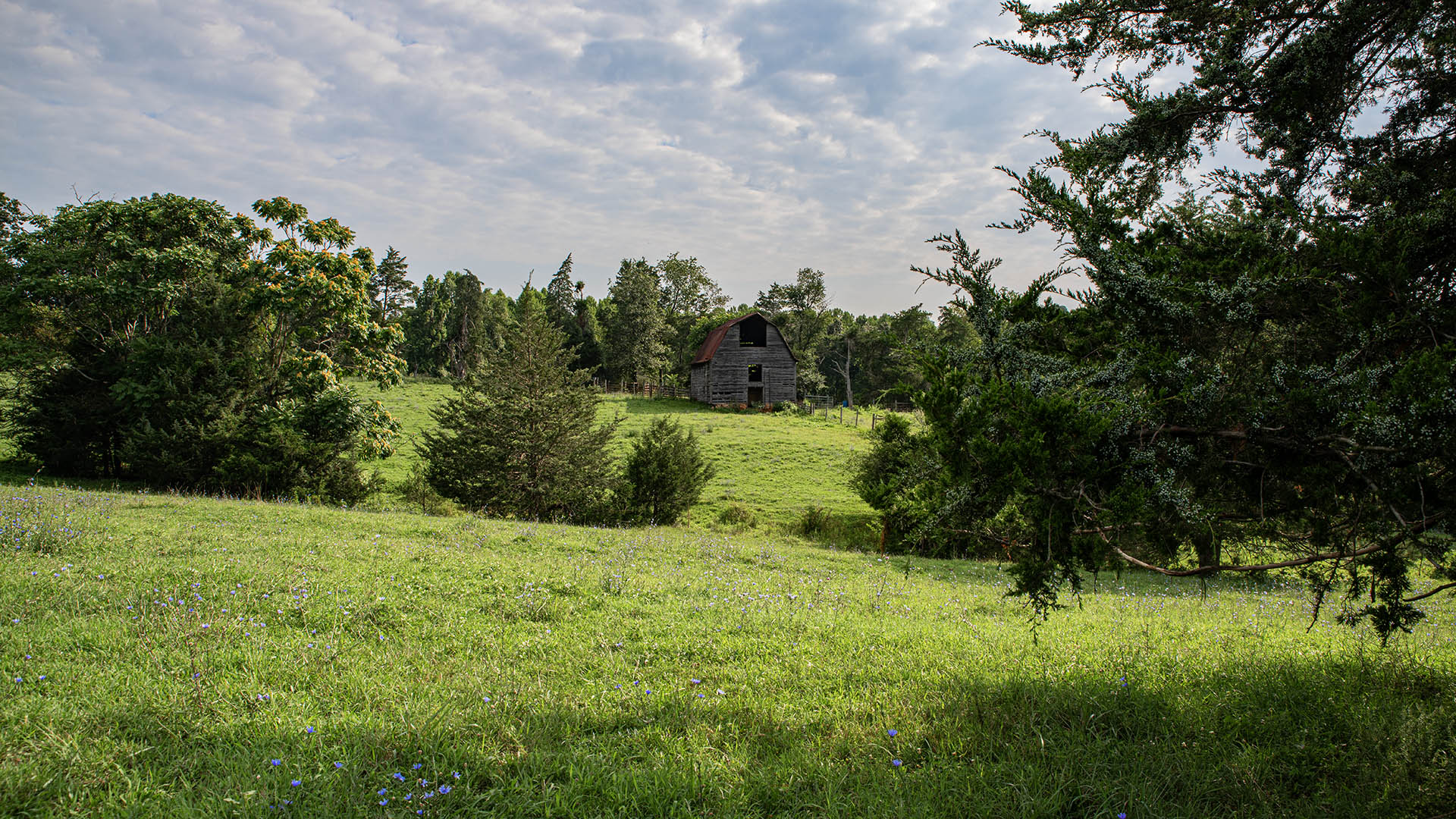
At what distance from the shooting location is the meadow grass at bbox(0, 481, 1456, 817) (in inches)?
132

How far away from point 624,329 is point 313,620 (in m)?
60.5

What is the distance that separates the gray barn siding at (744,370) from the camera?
54.5 metres

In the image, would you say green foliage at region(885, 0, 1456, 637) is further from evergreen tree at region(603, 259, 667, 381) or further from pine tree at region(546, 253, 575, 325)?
pine tree at region(546, 253, 575, 325)

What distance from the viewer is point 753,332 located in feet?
182

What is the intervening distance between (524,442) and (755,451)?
1731cm

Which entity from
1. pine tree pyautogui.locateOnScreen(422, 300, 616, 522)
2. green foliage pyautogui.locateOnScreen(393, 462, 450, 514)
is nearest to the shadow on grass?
pine tree pyautogui.locateOnScreen(422, 300, 616, 522)

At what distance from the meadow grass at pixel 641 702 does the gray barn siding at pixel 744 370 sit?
1845 inches

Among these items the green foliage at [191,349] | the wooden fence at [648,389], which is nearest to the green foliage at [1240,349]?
the green foliage at [191,349]

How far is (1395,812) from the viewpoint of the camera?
327 cm

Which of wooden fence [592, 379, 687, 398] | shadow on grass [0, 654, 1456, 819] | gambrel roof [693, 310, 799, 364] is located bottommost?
shadow on grass [0, 654, 1456, 819]

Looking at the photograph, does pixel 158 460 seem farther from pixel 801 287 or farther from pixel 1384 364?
pixel 801 287

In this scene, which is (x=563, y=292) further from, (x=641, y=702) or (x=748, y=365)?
(x=641, y=702)

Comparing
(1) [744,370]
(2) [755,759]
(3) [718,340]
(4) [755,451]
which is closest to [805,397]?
(1) [744,370]

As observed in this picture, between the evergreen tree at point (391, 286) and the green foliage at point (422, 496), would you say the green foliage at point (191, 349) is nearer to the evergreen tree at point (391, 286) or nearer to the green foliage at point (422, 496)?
the green foliage at point (422, 496)
